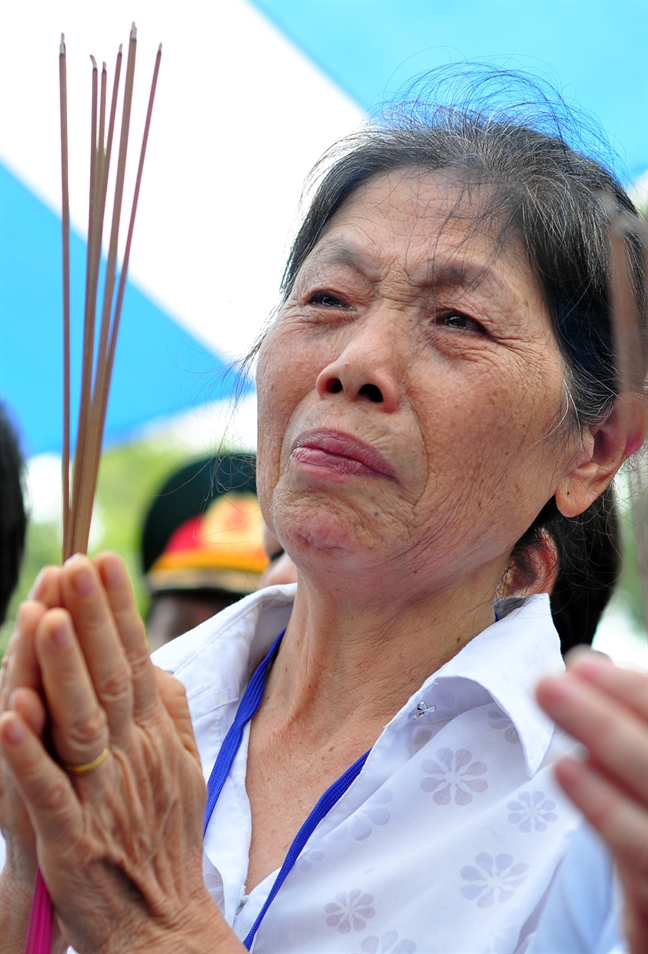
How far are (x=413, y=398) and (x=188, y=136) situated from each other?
8.40 feet

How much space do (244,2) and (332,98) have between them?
0.44 metres

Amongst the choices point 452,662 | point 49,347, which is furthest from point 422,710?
point 49,347

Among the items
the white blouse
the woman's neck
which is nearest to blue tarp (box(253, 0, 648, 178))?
the woman's neck

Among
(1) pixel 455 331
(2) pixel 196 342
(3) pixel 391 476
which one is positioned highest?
(1) pixel 455 331

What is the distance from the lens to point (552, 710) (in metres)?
0.87

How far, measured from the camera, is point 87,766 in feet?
3.56

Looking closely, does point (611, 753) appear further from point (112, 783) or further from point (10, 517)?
point (10, 517)

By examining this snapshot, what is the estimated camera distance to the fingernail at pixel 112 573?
1063 millimetres

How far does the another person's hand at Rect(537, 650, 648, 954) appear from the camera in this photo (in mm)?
858

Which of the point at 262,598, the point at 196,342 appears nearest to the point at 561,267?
the point at 262,598

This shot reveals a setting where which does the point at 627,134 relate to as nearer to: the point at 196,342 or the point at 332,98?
the point at 332,98

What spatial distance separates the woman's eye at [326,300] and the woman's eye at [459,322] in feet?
0.54

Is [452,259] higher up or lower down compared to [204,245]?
higher up

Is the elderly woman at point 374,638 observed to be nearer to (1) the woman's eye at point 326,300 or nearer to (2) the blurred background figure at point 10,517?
(1) the woman's eye at point 326,300
